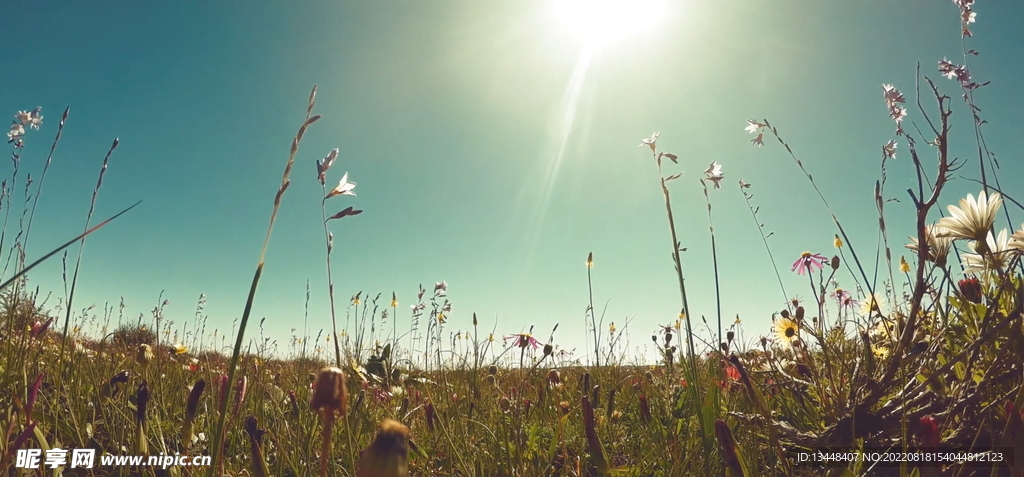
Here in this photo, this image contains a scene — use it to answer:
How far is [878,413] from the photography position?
131 cm

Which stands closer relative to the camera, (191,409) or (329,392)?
(329,392)

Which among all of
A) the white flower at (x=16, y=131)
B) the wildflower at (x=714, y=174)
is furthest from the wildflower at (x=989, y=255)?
the white flower at (x=16, y=131)

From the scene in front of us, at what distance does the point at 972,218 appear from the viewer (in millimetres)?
1289

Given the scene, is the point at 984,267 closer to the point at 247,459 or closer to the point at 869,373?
the point at 869,373

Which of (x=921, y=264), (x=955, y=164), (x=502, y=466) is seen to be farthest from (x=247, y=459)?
(x=955, y=164)

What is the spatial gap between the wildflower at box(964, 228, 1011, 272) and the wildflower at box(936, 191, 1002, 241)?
0.04 metres

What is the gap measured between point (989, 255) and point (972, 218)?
5.0 inches

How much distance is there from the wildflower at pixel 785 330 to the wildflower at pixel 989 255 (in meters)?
1.45

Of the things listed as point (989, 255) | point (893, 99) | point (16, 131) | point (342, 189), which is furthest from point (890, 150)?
point (16, 131)

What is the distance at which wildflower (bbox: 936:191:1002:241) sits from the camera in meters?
1.24

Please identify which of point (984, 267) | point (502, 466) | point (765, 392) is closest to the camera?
point (984, 267)

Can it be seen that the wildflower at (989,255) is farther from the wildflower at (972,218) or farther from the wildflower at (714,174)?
the wildflower at (714,174)

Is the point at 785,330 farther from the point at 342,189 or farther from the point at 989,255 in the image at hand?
the point at 342,189

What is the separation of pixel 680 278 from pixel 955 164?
0.78 meters
